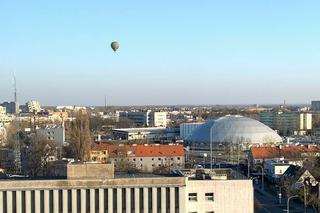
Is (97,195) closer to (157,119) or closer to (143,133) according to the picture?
(143,133)

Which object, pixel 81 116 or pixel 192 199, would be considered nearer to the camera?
pixel 192 199

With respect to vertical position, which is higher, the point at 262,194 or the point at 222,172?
the point at 222,172

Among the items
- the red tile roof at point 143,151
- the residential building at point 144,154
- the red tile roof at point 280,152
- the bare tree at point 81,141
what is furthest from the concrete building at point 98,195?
the red tile roof at point 280,152

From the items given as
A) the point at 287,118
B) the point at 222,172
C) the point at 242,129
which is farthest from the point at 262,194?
the point at 287,118

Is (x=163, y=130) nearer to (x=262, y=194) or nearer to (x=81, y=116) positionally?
(x=81, y=116)

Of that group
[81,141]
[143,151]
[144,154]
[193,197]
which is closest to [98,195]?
[193,197]

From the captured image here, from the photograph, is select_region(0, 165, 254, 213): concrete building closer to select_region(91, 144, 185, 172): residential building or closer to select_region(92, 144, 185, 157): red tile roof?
select_region(91, 144, 185, 172): residential building
